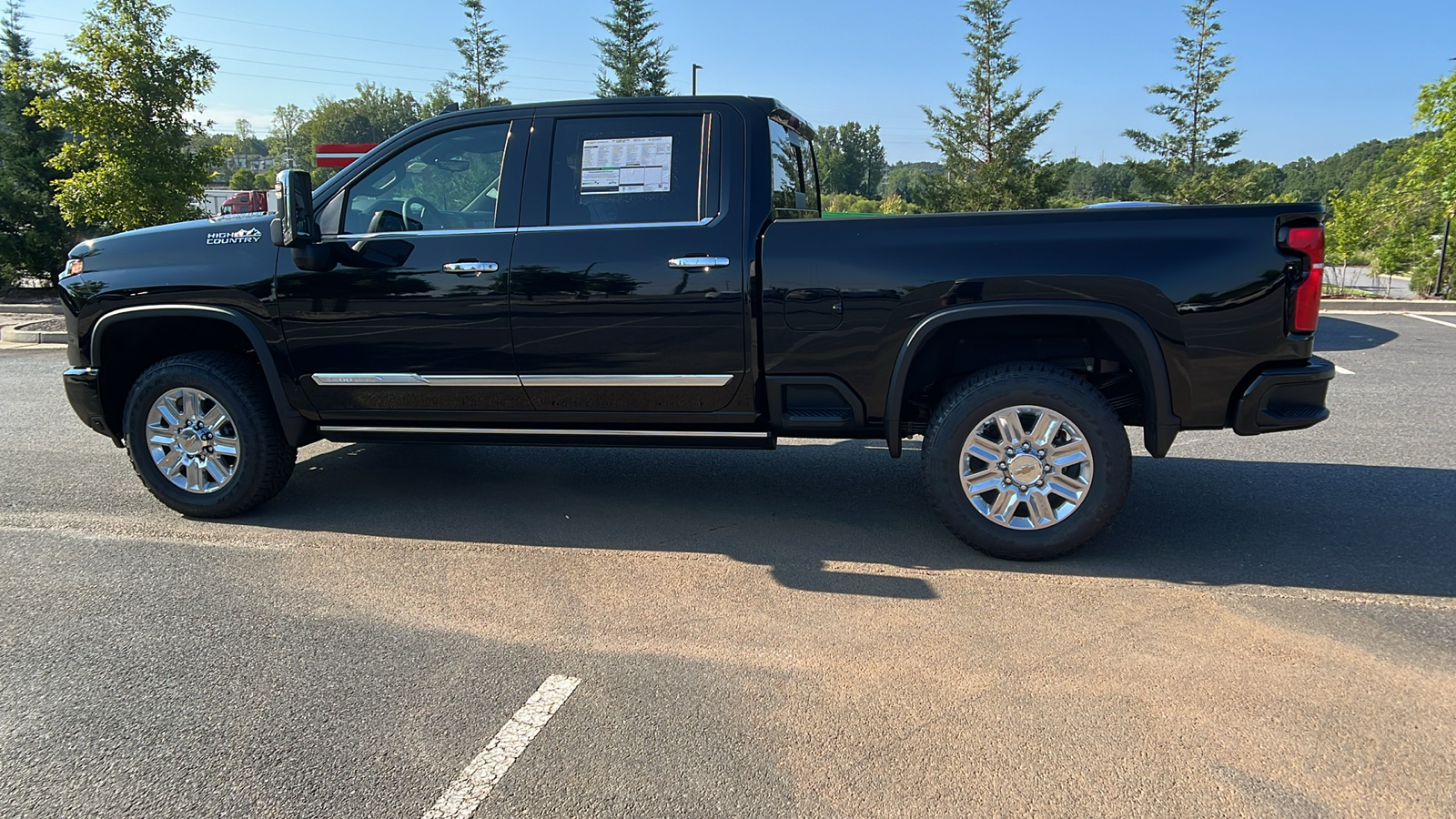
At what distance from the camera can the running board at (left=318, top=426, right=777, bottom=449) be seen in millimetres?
4441

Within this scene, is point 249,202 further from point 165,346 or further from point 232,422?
point 232,422

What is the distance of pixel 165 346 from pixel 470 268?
6.56 feet

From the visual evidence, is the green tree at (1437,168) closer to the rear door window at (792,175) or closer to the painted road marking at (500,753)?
the rear door window at (792,175)

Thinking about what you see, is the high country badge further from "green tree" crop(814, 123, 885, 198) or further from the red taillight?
"green tree" crop(814, 123, 885, 198)

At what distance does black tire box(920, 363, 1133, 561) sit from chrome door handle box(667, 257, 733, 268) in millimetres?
1184

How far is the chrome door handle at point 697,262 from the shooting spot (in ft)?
13.8

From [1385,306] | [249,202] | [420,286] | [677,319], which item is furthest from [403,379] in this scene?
[1385,306]

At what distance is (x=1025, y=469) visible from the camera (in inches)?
161

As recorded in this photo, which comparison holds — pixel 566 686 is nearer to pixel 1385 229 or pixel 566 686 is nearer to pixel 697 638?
pixel 697 638

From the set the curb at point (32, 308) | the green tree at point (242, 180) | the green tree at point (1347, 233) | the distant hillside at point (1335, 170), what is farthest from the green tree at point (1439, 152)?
the green tree at point (242, 180)

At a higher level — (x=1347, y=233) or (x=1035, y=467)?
(x=1347, y=233)

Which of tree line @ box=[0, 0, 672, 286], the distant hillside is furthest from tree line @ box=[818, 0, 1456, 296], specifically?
the distant hillside

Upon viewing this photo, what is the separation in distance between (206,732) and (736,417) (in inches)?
96.1

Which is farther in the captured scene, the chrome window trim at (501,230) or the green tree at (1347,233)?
the green tree at (1347,233)
